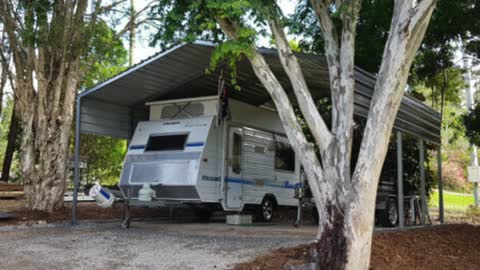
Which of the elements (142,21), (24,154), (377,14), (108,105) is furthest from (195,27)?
(24,154)

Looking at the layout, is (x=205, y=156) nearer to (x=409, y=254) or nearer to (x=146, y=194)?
(x=146, y=194)

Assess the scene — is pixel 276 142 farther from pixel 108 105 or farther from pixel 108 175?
pixel 108 175

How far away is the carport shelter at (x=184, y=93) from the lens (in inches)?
391

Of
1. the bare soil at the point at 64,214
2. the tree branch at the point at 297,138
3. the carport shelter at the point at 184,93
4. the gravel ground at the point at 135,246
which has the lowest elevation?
the gravel ground at the point at 135,246

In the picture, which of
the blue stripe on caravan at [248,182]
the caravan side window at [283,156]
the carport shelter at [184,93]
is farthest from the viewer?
the caravan side window at [283,156]

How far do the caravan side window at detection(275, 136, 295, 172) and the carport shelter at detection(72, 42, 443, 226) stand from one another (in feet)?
3.90

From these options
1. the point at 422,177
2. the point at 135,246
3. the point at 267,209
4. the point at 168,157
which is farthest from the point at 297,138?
the point at 267,209

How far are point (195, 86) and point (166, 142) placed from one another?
2.17 meters

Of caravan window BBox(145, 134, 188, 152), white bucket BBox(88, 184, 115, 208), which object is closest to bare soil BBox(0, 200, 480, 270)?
caravan window BBox(145, 134, 188, 152)

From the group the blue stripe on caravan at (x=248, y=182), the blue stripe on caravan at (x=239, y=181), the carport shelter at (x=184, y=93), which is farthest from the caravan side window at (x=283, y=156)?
the blue stripe on caravan at (x=239, y=181)

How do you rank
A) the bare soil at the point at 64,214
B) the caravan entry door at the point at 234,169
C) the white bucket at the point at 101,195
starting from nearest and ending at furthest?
1. the white bucket at the point at 101,195
2. the caravan entry door at the point at 234,169
3. the bare soil at the point at 64,214

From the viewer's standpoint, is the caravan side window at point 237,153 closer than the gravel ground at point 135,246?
No

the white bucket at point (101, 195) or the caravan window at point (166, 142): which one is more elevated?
the caravan window at point (166, 142)

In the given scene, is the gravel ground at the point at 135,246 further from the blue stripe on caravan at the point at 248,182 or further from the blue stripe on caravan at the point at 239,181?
the blue stripe on caravan at the point at 239,181
